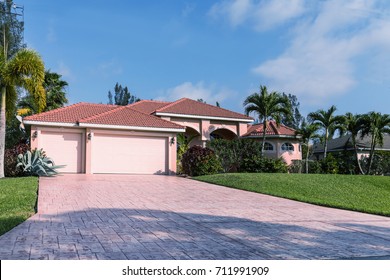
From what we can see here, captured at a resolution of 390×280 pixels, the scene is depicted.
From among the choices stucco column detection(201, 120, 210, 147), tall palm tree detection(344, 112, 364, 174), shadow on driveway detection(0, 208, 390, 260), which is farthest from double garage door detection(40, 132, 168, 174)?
tall palm tree detection(344, 112, 364, 174)

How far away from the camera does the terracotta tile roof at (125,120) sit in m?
22.7

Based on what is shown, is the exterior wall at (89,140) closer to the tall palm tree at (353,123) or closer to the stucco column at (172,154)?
the stucco column at (172,154)

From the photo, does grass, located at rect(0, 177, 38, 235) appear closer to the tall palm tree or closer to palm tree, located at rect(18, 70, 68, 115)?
palm tree, located at rect(18, 70, 68, 115)

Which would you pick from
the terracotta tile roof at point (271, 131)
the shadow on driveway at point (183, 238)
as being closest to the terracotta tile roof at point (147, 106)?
the terracotta tile roof at point (271, 131)

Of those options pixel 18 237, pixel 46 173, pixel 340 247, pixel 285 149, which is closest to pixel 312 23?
pixel 340 247

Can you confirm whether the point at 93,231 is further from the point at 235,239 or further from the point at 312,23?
the point at 312,23

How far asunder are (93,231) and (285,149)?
26982 millimetres

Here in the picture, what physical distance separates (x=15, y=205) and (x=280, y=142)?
82.5 ft

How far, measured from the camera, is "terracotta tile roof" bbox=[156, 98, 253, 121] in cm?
2880

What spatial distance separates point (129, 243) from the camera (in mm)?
5961

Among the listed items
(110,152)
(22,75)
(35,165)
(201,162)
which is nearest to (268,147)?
(201,162)

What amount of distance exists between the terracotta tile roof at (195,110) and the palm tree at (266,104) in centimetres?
259

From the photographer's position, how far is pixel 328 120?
100ft

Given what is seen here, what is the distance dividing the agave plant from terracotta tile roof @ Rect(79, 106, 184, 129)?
3662mm
